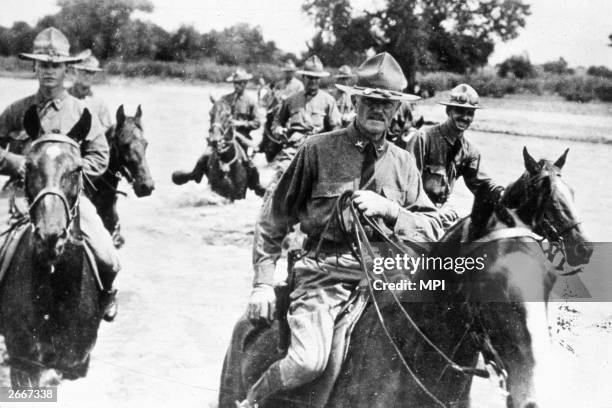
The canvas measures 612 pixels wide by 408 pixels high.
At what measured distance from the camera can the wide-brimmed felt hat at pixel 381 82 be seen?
334 centimetres

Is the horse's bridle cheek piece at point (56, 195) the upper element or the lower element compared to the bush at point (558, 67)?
lower

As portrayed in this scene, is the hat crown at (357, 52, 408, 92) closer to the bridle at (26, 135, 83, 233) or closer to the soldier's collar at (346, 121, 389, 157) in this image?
the soldier's collar at (346, 121, 389, 157)

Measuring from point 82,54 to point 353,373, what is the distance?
4913mm

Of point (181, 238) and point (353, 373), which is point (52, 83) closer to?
point (353, 373)

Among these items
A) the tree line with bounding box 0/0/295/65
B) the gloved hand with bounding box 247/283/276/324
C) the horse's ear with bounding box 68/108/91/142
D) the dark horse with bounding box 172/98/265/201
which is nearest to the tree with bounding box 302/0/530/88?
the tree line with bounding box 0/0/295/65

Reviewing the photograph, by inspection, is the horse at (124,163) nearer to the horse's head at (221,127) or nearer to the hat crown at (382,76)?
the horse's head at (221,127)

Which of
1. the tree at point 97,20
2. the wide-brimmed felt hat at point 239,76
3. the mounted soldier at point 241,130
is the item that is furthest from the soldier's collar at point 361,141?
the mounted soldier at point 241,130

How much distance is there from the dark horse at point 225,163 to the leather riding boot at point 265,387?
8582 mm

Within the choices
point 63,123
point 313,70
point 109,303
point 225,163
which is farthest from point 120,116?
point 225,163

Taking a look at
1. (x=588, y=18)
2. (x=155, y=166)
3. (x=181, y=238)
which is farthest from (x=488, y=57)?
(x=155, y=166)

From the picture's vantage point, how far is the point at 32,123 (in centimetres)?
428

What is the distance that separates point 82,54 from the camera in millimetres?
6855

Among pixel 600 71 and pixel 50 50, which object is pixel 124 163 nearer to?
pixel 50 50

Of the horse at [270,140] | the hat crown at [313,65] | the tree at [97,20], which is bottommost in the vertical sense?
the horse at [270,140]
